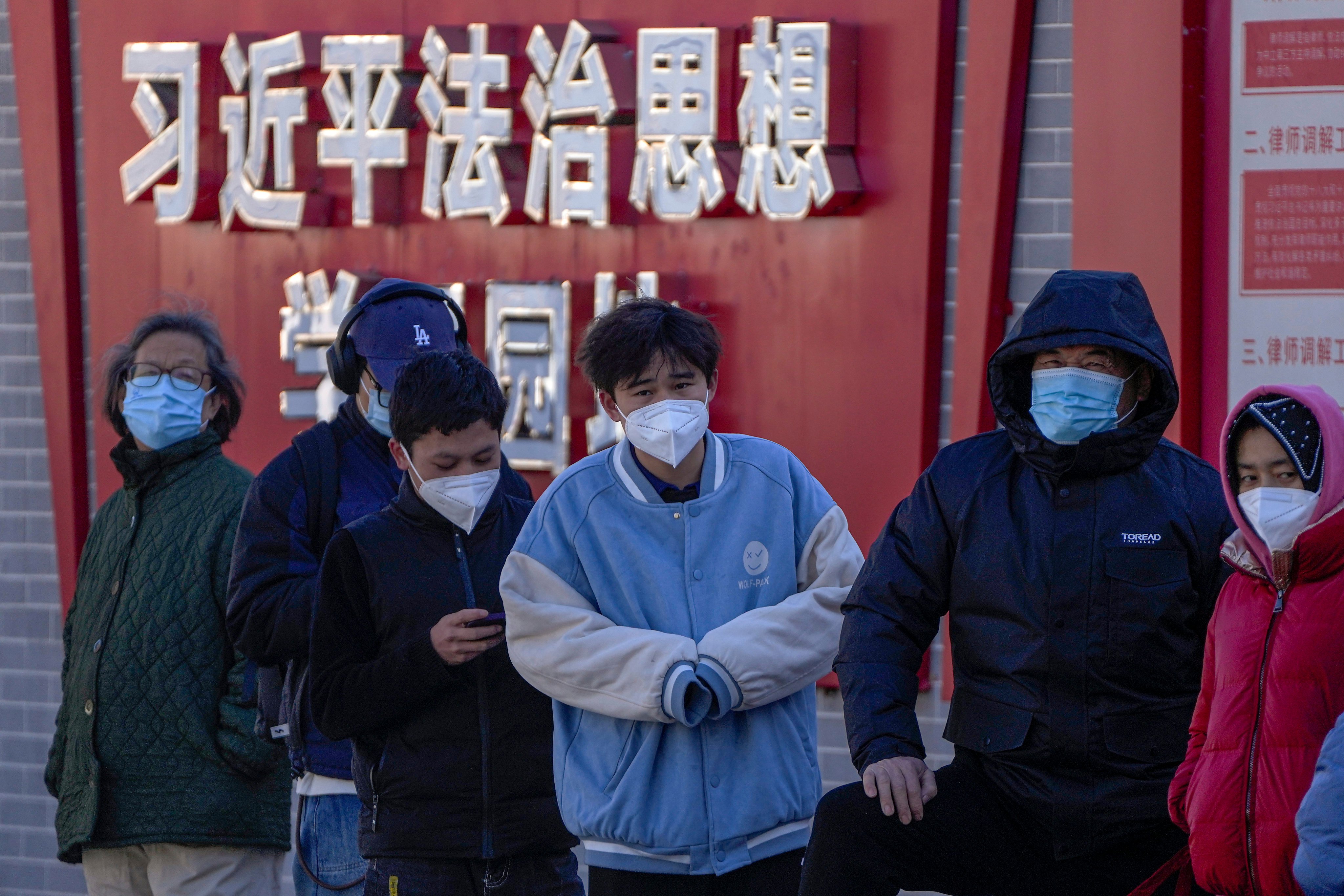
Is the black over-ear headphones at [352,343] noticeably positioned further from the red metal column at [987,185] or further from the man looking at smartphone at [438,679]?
the red metal column at [987,185]

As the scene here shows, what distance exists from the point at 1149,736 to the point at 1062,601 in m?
0.29

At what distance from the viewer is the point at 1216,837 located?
2604mm

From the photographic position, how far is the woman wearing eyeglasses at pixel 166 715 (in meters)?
3.91

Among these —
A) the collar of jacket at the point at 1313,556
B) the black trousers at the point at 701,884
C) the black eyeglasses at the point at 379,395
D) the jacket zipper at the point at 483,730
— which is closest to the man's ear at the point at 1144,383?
the collar of jacket at the point at 1313,556

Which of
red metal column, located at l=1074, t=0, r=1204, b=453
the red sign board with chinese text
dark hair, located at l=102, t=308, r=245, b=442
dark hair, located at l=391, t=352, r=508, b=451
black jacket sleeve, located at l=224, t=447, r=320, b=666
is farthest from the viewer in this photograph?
red metal column, located at l=1074, t=0, r=1204, b=453

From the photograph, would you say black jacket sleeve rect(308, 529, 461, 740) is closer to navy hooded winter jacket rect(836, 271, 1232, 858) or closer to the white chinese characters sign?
navy hooded winter jacket rect(836, 271, 1232, 858)

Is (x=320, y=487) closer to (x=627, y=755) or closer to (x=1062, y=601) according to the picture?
(x=627, y=755)

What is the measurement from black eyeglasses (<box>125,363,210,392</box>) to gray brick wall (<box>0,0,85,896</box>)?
2.23 metres

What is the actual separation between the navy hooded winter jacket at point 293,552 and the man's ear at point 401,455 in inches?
9.0

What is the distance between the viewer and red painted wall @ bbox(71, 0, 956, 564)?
16.6 ft

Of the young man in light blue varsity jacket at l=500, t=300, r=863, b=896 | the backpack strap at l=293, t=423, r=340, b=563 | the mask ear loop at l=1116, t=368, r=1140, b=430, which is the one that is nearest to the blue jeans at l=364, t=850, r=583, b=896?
the young man in light blue varsity jacket at l=500, t=300, r=863, b=896

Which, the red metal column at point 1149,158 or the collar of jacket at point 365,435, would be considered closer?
the collar of jacket at point 365,435

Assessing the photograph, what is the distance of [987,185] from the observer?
5.00 m

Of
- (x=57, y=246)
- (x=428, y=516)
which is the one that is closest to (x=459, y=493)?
(x=428, y=516)
